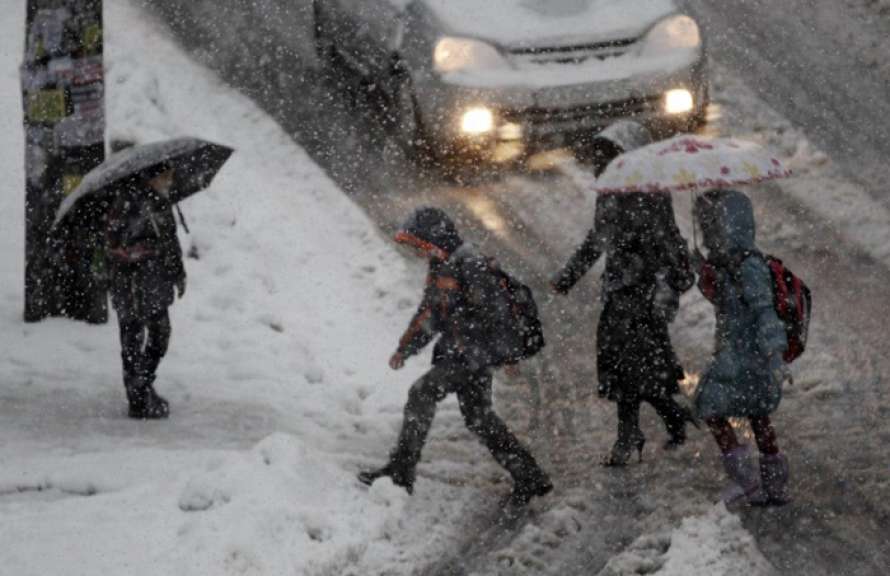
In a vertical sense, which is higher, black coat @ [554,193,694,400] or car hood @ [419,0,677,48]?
black coat @ [554,193,694,400]

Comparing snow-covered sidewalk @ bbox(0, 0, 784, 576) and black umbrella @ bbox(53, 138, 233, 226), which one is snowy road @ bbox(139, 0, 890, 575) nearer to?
snow-covered sidewalk @ bbox(0, 0, 784, 576)

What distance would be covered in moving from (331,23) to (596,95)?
3.47 meters

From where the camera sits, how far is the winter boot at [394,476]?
7.43 metres

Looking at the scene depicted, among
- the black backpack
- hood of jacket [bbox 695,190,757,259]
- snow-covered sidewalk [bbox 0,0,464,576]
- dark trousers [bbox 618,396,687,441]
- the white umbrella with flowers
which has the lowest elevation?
snow-covered sidewalk [bbox 0,0,464,576]

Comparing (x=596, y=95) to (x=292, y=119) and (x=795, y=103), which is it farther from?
(x=292, y=119)

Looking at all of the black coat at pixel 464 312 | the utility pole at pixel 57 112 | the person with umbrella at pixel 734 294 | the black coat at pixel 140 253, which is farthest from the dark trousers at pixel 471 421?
the utility pole at pixel 57 112

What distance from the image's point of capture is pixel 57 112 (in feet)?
30.7

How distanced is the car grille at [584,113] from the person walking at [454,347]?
171 inches

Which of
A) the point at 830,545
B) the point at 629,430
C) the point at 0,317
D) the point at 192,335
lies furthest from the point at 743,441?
the point at 0,317

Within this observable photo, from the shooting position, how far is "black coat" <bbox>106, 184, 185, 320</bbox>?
802 centimetres

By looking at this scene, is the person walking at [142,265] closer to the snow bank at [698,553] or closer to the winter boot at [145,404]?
the winter boot at [145,404]

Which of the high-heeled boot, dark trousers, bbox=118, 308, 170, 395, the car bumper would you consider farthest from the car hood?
the high-heeled boot

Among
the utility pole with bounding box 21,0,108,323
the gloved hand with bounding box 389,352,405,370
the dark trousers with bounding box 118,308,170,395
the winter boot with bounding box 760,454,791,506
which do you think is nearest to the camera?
the winter boot with bounding box 760,454,791,506

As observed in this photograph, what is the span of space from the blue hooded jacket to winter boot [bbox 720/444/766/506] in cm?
19
